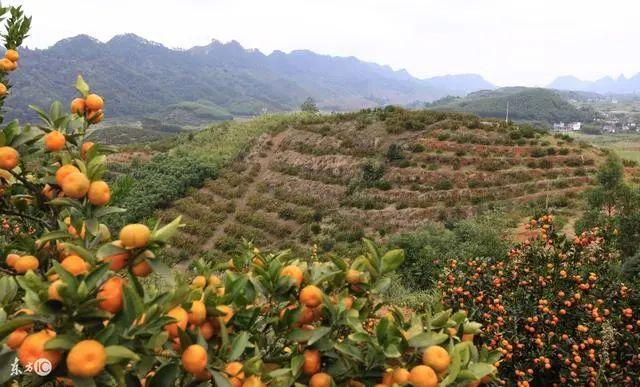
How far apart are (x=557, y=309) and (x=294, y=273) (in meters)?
3.63

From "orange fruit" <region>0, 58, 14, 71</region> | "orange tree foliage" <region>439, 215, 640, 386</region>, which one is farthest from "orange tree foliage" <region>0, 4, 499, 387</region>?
"orange tree foliage" <region>439, 215, 640, 386</region>

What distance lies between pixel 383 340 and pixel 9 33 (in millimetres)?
4572

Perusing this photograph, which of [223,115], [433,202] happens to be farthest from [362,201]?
[223,115]

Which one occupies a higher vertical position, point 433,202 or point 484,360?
point 484,360

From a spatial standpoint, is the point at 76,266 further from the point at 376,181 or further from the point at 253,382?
the point at 376,181

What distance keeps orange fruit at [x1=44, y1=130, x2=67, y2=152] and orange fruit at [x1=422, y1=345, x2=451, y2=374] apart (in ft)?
6.26

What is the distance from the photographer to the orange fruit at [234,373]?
145 cm

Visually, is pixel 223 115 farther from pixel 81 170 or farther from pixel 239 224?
pixel 81 170

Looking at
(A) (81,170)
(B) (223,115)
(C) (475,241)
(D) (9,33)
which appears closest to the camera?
(A) (81,170)

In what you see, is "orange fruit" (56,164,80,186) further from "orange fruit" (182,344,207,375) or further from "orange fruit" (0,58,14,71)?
"orange fruit" (0,58,14,71)

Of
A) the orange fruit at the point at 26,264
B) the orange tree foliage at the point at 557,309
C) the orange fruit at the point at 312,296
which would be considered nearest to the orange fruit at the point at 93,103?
the orange fruit at the point at 26,264

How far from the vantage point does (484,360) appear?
1.86m

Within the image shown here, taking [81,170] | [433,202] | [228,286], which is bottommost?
[433,202]

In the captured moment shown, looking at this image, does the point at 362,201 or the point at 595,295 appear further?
the point at 362,201
